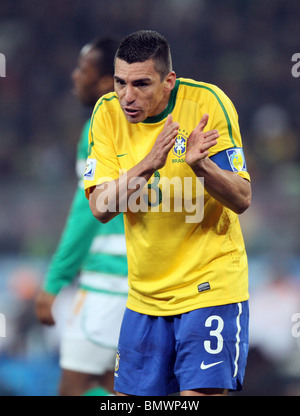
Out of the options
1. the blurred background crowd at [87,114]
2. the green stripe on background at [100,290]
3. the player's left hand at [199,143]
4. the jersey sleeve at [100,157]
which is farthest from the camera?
the blurred background crowd at [87,114]

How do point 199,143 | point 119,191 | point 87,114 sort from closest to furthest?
point 199,143 → point 119,191 → point 87,114

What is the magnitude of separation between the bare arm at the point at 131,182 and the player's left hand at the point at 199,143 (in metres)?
0.06

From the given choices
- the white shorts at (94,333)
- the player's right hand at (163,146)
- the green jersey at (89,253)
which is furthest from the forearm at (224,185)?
the white shorts at (94,333)

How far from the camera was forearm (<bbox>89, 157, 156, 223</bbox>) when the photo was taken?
236 cm

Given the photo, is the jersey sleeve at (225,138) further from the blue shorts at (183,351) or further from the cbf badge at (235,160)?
the blue shorts at (183,351)

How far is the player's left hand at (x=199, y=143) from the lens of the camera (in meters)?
2.28

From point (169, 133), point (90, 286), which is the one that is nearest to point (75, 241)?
point (90, 286)

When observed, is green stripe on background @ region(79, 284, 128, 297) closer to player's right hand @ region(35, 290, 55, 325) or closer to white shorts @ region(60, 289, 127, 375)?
white shorts @ region(60, 289, 127, 375)

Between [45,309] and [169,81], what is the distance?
1635 millimetres

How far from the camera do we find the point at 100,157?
257cm

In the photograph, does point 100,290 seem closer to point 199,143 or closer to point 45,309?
point 45,309

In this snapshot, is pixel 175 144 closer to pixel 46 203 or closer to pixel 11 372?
pixel 11 372

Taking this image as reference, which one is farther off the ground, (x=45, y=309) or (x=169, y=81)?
(x=169, y=81)
